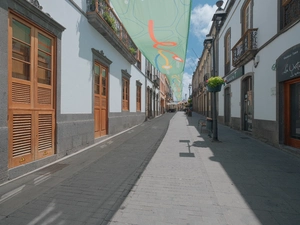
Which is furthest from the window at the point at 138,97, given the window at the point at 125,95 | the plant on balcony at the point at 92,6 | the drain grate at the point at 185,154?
the drain grate at the point at 185,154

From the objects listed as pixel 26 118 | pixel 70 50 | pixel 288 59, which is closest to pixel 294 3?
pixel 288 59

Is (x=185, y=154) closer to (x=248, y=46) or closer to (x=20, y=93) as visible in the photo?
(x=20, y=93)

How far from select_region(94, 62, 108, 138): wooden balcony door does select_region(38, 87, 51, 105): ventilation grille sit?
2.76m

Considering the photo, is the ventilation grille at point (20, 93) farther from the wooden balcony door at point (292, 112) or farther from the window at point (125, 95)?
the wooden balcony door at point (292, 112)

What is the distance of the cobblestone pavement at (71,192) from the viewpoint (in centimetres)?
254

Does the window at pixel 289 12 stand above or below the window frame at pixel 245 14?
below

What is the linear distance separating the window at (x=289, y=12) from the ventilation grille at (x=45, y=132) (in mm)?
7476

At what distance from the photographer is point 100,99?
26.8ft

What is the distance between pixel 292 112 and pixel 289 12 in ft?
10.7

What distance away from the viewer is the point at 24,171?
4.11m

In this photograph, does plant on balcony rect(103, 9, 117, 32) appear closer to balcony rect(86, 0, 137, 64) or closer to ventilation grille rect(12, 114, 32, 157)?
balcony rect(86, 0, 137, 64)

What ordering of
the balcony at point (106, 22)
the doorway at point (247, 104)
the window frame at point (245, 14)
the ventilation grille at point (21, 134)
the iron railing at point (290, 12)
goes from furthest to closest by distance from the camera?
the doorway at point (247, 104)
the window frame at point (245, 14)
the balcony at point (106, 22)
the iron railing at point (290, 12)
the ventilation grille at point (21, 134)

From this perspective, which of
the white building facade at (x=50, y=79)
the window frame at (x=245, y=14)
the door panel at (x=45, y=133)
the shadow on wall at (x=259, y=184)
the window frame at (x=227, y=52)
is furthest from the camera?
the window frame at (x=227, y=52)

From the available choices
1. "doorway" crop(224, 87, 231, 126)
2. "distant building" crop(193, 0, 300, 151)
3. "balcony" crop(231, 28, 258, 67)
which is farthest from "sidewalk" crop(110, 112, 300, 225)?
"doorway" crop(224, 87, 231, 126)
